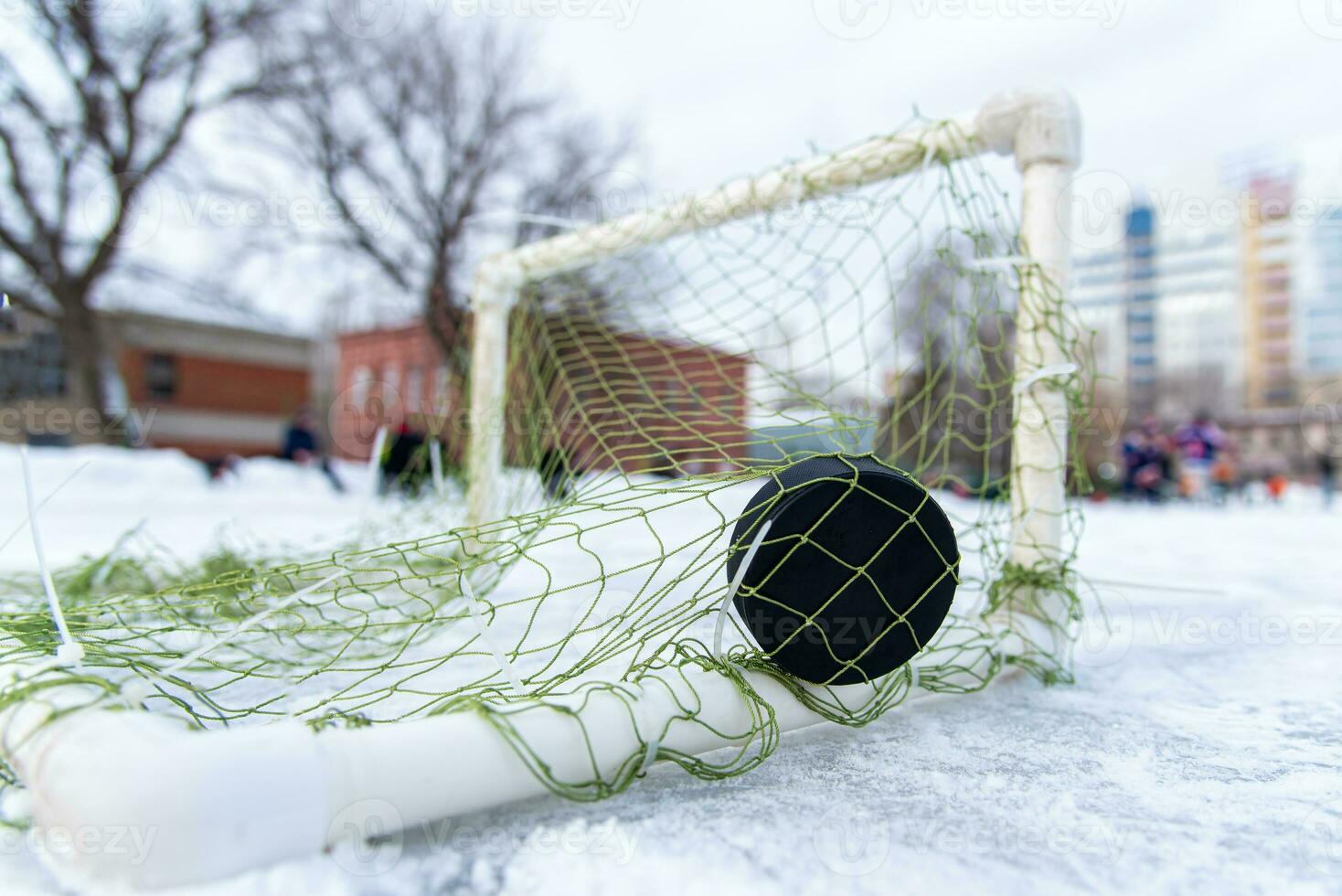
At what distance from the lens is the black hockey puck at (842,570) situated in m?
1.19

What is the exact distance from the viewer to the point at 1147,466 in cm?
1048

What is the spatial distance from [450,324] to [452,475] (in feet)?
27.1

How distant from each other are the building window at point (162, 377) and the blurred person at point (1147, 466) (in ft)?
69.0

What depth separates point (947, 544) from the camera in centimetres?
128

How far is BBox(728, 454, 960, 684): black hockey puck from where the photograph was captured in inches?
46.8

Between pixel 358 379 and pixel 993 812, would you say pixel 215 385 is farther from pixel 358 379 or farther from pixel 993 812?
pixel 993 812

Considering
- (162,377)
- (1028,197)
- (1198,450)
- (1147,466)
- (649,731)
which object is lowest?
(1147,466)

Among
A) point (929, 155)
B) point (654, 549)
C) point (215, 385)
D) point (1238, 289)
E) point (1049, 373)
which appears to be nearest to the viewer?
point (1049, 373)

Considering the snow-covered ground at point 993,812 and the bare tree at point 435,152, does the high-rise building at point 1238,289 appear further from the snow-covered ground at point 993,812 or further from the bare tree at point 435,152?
the snow-covered ground at point 993,812

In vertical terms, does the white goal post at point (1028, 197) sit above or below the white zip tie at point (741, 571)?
above

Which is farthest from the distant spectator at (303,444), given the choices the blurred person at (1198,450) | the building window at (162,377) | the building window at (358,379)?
the building window at (162,377)

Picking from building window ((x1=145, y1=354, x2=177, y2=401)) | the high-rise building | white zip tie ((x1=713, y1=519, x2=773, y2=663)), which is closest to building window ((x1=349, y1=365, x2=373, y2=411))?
building window ((x1=145, y1=354, x2=177, y2=401))

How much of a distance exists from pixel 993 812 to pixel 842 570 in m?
0.37

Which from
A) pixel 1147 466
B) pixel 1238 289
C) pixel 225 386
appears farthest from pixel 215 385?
pixel 1238 289
